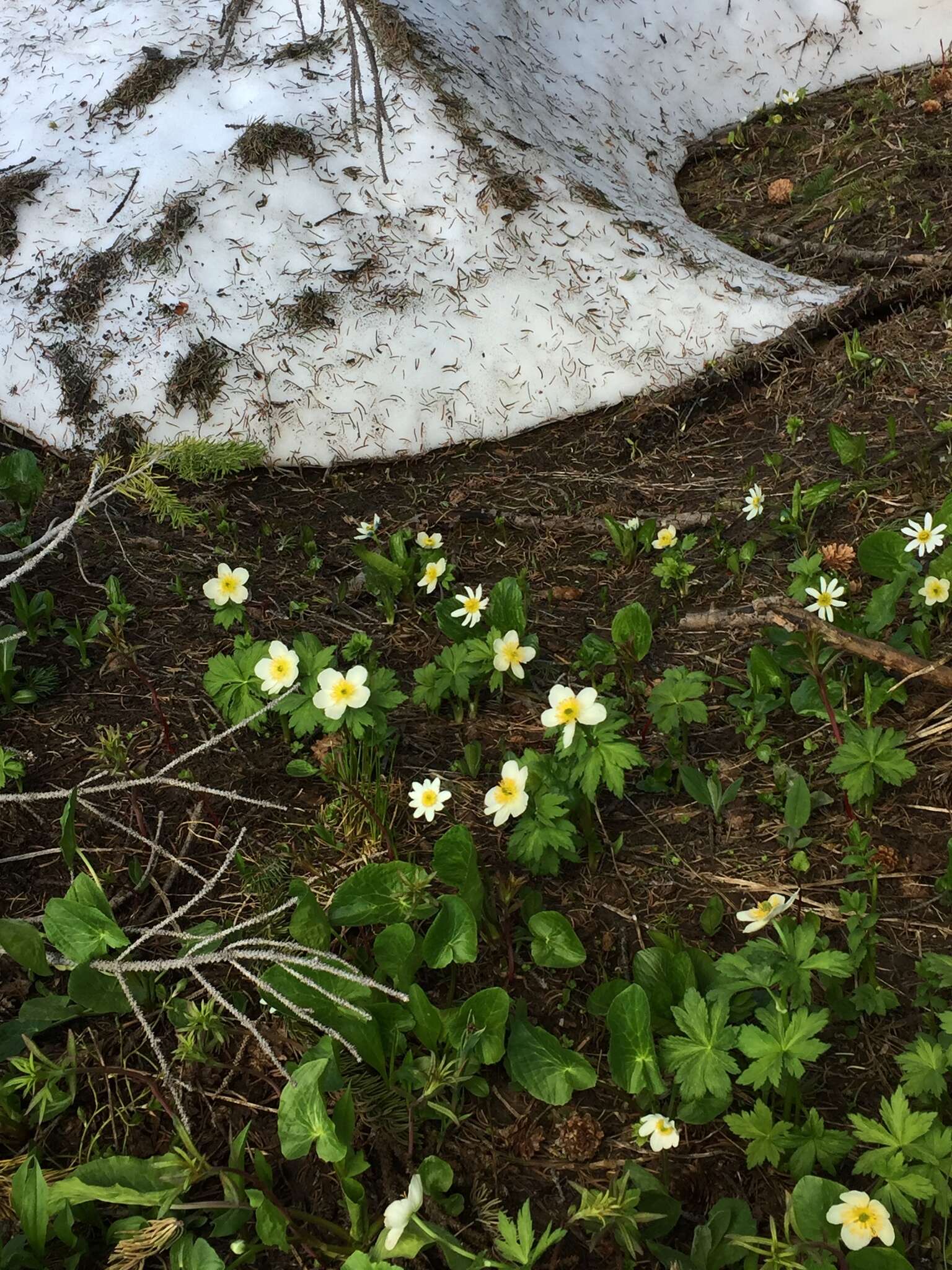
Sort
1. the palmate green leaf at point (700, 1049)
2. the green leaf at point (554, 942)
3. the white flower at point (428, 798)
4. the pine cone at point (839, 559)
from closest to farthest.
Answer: the palmate green leaf at point (700, 1049) < the green leaf at point (554, 942) < the white flower at point (428, 798) < the pine cone at point (839, 559)

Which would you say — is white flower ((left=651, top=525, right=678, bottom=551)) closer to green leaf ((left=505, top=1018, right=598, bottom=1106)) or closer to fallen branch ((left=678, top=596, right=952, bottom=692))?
fallen branch ((left=678, top=596, right=952, bottom=692))

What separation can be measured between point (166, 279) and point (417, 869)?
350cm

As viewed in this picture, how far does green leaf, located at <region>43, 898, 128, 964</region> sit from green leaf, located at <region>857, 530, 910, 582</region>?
2.48 meters

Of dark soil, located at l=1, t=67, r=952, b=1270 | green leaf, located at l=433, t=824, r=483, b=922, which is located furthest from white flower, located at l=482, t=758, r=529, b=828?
dark soil, located at l=1, t=67, r=952, b=1270

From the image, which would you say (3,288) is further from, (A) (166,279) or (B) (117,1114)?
(B) (117,1114)

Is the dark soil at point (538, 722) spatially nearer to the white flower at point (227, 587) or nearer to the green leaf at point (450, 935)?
the green leaf at point (450, 935)

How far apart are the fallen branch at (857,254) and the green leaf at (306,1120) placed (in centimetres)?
473

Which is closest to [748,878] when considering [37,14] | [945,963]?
[945,963]

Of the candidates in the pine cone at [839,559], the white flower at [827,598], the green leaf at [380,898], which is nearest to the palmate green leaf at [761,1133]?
the green leaf at [380,898]

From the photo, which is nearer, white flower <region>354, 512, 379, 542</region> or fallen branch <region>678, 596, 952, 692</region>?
fallen branch <region>678, 596, 952, 692</region>

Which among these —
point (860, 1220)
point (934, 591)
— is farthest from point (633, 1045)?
point (934, 591)

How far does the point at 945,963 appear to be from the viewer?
198 centimetres

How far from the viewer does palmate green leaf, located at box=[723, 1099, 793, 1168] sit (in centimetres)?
181

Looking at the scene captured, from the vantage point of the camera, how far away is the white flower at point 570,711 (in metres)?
2.36
